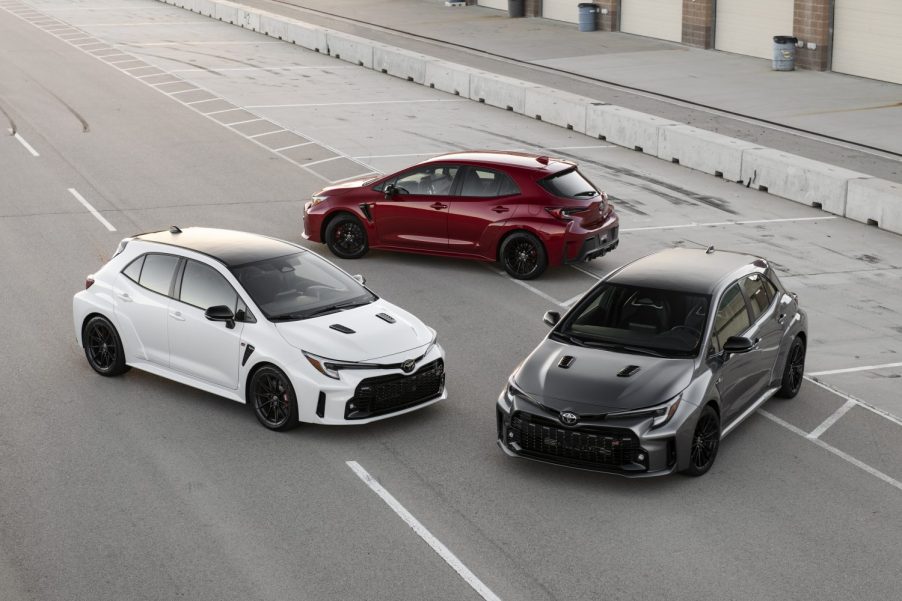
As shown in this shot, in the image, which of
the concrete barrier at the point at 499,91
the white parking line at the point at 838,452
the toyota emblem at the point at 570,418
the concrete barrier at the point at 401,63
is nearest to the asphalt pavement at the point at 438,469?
the white parking line at the point at 838,452

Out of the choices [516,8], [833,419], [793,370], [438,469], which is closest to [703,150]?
[793,370]

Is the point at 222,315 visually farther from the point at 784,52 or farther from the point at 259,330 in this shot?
the point at 784,52

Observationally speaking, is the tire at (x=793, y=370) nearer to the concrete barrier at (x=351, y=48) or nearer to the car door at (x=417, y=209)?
the car door at (x=417, y=209)

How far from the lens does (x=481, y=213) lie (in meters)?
16.5

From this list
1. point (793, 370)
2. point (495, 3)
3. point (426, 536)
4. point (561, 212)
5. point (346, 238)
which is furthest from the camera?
point (495, 3)

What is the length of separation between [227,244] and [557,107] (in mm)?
16293

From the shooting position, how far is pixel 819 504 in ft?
32.6

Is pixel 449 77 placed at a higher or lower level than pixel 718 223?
higher

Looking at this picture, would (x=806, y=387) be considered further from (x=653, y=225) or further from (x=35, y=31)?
(x=35, y=31)

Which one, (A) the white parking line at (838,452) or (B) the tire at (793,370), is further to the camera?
(B) the tire at (793,370)

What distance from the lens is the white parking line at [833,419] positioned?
1140cm

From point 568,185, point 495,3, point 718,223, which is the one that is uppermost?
point 495,3

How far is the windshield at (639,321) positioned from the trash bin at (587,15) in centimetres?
3409

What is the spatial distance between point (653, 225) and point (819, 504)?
9.79 metres
